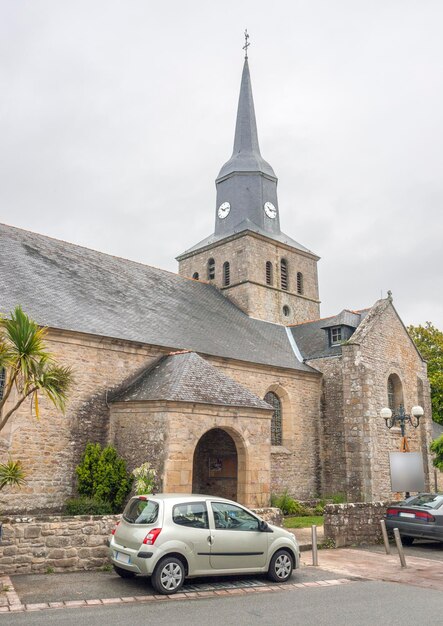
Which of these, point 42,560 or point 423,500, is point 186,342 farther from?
point 42,560

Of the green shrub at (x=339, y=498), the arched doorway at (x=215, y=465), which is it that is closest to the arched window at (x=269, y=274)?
the green shrub at (x=339, y=498)

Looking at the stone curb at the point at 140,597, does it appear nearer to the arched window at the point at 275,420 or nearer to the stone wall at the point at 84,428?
the stone wall at the point at 84,428

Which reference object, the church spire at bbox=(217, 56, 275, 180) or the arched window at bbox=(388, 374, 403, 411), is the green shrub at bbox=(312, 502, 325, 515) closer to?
the arched window at bbox=(388, 374, 403, 411)

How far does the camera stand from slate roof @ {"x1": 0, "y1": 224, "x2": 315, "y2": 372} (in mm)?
15258

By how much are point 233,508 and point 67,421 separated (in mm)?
7229

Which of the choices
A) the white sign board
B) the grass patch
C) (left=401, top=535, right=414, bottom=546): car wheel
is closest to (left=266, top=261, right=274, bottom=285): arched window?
the grass patch

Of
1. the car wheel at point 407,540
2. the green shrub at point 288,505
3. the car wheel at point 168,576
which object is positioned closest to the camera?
the car wheel at point 168,576

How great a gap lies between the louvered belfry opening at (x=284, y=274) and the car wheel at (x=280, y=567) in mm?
19249

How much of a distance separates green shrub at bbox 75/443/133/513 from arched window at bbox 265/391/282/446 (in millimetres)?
7591

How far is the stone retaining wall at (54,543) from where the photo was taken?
807cm

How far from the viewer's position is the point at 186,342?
17.6 meters

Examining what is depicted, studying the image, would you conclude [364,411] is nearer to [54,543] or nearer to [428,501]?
[428,501]

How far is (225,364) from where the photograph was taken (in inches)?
714

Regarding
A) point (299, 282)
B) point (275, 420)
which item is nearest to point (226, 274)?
point (299, 282)
